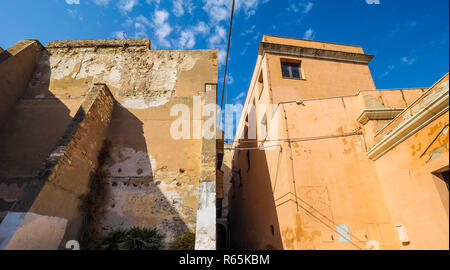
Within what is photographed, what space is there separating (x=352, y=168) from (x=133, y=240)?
279 inches

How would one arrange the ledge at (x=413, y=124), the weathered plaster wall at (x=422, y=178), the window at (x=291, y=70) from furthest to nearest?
the window at (x=291, y=70)
the weathered plaster wall at (x=422, y=178)
the ledge at (x=413, y=124)

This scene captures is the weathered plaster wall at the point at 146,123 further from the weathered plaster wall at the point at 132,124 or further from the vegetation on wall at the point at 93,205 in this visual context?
the vegetation on wall at the point at 93,205

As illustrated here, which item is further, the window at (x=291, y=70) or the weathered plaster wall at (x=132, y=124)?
the window at (x=291, y=70)

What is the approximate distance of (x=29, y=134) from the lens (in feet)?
26.5

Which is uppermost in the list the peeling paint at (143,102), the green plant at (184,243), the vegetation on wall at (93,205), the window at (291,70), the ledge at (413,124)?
the window at (291,70)

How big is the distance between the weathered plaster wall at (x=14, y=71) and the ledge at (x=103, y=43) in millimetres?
972

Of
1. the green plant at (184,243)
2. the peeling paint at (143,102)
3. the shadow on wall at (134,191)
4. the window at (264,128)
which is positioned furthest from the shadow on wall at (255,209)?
the peeling paint at (143,102)

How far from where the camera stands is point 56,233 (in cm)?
559

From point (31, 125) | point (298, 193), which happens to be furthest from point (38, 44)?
point (298, 193)

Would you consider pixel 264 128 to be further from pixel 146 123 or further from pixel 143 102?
pixel 143 102

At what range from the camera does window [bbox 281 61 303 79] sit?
412 inches

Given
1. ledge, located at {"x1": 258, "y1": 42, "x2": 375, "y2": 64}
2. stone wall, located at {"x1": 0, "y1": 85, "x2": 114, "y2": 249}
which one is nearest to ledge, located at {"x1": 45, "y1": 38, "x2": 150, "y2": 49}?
stone wall, located at {"x1": 0, "y1": 85, "x2": 114, "y2": 249}

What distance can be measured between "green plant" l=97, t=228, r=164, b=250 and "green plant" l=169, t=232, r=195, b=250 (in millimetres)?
385

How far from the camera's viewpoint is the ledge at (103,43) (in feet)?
33.0
